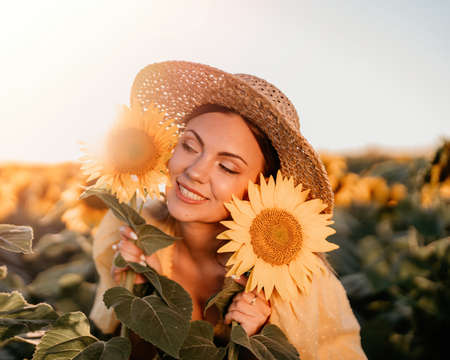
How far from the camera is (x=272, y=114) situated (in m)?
1.29

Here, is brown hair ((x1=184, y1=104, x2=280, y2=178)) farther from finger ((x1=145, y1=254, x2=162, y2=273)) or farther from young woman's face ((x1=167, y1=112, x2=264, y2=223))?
finger ((x1=145, y1=254, x2=162, y2=273))

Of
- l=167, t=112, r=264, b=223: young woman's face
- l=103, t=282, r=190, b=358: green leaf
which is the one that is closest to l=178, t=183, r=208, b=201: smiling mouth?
l=167, t=112, r=264, b=223: young woman's face

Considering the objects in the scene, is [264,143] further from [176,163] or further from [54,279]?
[54,279]

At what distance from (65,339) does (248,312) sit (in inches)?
20.0

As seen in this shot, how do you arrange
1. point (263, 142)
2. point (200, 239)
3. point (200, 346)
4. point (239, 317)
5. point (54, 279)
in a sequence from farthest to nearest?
1. point (54, 279)
2. point (200, 239)
3. point (263, 142)
4. point (239, 317)
5. point (200, 346)

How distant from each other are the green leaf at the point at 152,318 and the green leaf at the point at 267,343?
0.14 m

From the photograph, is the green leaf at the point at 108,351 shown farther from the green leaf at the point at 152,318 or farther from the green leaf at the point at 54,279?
the green leaf at the point at 54,279

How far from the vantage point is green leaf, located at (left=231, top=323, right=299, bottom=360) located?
1014mm

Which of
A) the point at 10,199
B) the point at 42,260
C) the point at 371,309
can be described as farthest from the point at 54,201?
the point at 371,309

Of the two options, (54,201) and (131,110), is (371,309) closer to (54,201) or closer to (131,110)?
(131,110)

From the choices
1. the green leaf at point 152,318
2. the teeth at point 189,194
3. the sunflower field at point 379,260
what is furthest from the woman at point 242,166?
the sunflower field at point 379,260

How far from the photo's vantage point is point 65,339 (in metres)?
1.03

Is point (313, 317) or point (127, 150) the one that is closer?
point (127, 150)

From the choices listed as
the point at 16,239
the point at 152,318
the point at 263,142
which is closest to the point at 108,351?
the point at 152,318
